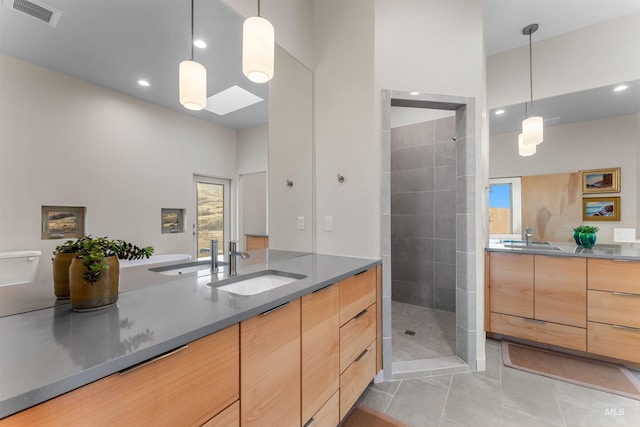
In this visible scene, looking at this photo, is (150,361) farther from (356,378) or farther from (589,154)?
(589,154)

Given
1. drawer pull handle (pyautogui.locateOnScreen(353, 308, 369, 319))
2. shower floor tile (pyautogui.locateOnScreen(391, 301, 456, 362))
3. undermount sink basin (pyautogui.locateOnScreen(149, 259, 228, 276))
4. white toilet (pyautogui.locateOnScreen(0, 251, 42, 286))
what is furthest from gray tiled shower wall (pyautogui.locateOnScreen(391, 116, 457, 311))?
white toilet (pyautogui.locateOnScreen(0, 251, 42, 286))

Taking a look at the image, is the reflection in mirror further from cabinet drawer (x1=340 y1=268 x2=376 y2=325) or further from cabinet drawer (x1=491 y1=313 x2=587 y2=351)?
cabinet drawer (x1=340 y1=268 x2=376 y2=325)

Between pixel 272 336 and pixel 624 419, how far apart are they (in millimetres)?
2224

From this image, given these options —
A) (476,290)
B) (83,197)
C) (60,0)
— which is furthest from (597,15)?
(83,197)

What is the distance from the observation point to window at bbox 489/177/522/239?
354 cm

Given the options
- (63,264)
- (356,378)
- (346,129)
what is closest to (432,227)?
(346,129)

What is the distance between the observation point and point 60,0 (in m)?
0.89

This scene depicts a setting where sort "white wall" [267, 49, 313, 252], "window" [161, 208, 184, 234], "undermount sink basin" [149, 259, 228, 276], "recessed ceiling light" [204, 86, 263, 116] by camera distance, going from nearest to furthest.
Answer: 1. "window" [161, 208, 184, 234]
2. "undermount sink basin" [149, 259, 228, 276]
3. "recessed ceiling light" [204, 86, 263, 116]
4. "white wall" [267, 49, 313, 252]

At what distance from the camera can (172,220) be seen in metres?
1.20

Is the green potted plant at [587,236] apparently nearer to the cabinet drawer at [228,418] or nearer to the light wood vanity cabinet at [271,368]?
the light wood vanity cabinet at [271,368]

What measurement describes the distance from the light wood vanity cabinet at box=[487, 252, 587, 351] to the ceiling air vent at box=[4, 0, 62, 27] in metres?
3.22

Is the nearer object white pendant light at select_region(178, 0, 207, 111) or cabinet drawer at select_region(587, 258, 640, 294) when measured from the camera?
white pendant light at select_region(178, 0, 207, 111)

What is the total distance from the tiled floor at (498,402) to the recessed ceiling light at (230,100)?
80.6 inches

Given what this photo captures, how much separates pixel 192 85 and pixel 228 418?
1368mm
